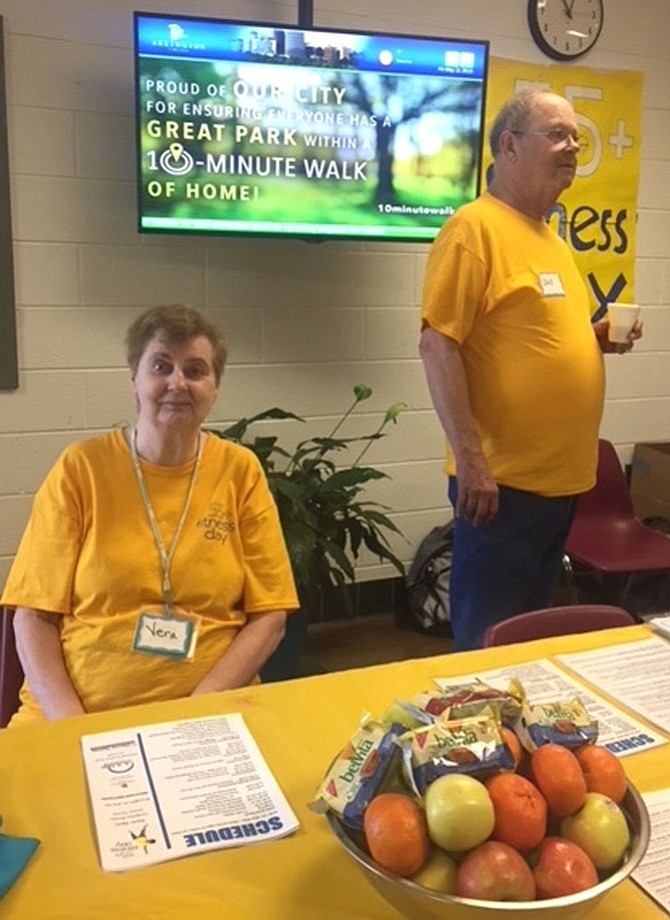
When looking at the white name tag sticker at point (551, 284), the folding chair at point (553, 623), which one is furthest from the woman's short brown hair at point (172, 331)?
the white name tag sticker at point (551, 284)

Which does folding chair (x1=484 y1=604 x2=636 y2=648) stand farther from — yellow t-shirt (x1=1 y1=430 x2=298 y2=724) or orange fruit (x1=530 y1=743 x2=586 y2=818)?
orange fruit (x1=530 y1=743 x2=586 y2=818)

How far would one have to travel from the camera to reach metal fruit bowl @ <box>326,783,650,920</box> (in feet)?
2.63

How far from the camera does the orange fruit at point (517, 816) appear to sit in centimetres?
84

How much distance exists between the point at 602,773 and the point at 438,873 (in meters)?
0.21

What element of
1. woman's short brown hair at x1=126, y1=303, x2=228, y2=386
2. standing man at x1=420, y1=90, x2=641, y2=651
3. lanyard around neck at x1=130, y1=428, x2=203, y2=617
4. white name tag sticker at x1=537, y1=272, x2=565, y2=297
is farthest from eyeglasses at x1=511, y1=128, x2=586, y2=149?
lanyard around neck at x1=130, y1=428, x2=203, y2=617

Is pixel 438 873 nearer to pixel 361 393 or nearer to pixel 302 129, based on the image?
pixel 361 393

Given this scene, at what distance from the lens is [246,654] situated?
174cm

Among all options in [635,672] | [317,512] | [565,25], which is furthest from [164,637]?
[565,25]

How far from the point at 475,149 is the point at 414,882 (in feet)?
8.83

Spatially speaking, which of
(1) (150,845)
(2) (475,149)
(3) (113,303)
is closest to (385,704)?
(1) (150,845)

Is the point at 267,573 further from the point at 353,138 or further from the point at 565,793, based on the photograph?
the point at 353,138

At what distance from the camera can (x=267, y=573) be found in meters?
1.81

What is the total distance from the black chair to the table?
490mm

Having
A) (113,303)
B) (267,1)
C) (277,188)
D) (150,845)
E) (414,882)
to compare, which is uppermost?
(267,1)
